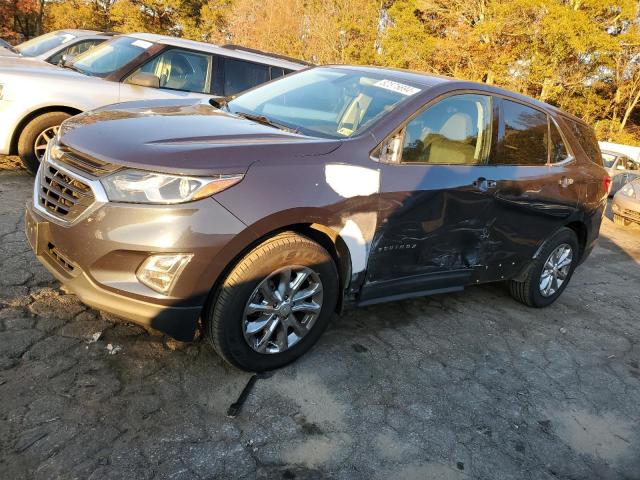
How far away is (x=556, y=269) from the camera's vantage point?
4688 mm

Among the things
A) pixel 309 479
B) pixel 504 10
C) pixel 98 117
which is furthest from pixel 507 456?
pixel 504 10

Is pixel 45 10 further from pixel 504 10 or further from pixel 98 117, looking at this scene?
pixel 98 117

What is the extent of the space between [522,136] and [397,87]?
1177 millimetres

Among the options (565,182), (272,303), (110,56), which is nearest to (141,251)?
(272,303)

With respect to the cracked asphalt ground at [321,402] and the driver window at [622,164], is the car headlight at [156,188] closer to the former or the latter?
the cracked asphalt ground at [321,402]

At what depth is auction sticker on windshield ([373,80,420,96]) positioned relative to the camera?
3.36 metres

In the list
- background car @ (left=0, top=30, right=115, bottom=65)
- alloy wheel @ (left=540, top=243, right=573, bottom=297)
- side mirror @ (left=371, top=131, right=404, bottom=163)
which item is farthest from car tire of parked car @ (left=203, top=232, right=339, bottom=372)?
background car @ (left=0, top=30, right=115, bottom=65)

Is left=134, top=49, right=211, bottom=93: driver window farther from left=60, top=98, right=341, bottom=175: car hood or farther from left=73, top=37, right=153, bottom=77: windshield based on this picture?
left=60, top=98, right=341, bottom=175: car hood

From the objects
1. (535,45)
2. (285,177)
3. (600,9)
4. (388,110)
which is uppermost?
(600,9)

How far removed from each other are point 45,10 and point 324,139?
123 ft

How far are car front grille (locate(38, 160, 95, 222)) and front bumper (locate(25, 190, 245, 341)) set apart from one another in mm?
66

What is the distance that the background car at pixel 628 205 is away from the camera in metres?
9.48

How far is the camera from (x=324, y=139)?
9.74 ft

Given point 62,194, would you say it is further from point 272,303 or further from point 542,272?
point 542,272
